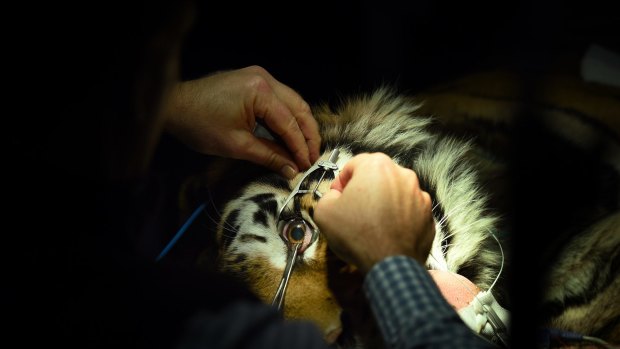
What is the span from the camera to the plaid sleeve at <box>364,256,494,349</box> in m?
0.56

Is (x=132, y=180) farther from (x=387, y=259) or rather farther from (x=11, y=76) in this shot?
(x=387, y=259)

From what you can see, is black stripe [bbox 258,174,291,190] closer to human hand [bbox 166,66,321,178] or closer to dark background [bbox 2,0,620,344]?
human hand [bbox 166,66,321,178]

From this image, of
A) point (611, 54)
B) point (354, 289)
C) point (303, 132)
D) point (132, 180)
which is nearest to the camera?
point (132, 180)

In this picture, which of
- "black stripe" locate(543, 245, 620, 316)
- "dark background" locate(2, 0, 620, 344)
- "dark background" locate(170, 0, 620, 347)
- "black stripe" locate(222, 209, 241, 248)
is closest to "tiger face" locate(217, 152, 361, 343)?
"black stripe" locate(222, 209, 241, 248)

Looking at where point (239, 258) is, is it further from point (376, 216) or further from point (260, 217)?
point (376, 216)

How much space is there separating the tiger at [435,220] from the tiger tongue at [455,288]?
0.13 ft

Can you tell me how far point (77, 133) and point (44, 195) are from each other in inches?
3.1

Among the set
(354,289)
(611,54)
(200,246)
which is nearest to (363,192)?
(354,289)

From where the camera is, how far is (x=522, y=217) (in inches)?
29.7

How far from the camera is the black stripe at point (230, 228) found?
0.93 meters

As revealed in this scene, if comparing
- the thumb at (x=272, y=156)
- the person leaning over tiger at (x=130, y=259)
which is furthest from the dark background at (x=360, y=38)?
the person leaning over tiger at (x=130, y=259)

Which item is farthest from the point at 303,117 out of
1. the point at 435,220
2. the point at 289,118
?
the point at 435,220

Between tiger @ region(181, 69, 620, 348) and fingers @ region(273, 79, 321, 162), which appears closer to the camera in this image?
tiger @ region(181, 69, 620, 348)

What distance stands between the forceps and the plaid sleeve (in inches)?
8.4
